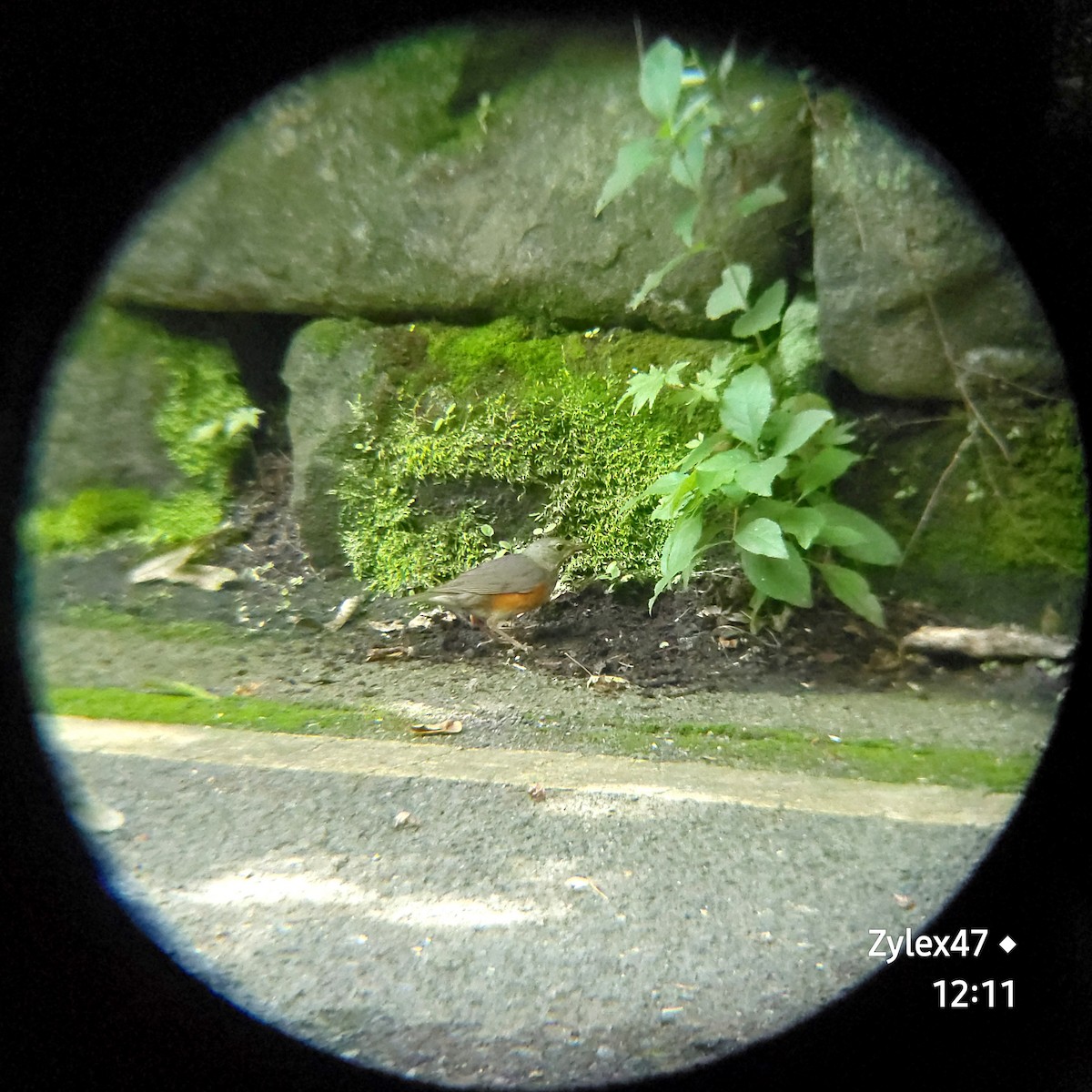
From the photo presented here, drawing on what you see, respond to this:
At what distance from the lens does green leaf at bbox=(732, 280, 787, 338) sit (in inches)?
60.9

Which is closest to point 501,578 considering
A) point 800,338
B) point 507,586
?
point 507,586

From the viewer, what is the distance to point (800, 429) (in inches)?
57.0

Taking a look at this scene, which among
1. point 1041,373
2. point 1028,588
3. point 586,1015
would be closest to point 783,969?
point 586,1015

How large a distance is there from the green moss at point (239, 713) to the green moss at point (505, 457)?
0.38 m

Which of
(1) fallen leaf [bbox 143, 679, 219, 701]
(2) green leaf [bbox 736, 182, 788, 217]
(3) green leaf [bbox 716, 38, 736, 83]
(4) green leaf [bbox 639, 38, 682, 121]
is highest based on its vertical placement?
(4) green leaf [bbox 639, 38, 682, 121]

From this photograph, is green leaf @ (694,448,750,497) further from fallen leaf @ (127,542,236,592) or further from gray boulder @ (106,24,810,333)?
fallen leaf @ (127,542,236,592)

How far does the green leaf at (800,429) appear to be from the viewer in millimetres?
1430

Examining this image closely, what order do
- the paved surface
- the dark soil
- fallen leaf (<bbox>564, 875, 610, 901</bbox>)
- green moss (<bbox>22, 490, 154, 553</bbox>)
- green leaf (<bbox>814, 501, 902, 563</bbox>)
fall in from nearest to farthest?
the paved surface → fallen leaf (<bbox>564, 875, 610, 901</bbox>) → green moss (<bbox>22, 490, 154, 553</bbox>) → the dark soil → green leaf (<bbox>814, 501, 902, 563</bbox>)

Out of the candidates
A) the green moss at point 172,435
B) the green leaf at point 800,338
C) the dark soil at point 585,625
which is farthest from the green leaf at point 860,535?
the green moss at point 172,435

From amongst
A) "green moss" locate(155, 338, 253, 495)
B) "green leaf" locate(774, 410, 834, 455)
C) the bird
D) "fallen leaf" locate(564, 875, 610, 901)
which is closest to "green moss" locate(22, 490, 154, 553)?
"green moss" locate(155, 338, 253, 495)

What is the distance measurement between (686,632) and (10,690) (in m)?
1.04

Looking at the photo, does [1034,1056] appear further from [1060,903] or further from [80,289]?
[80,289]

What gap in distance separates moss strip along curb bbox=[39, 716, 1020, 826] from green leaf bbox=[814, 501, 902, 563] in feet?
1.65

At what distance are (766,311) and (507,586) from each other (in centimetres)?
82
